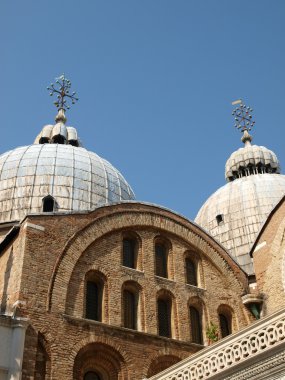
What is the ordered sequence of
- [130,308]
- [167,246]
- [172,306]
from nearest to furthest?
[130,308] < [172,306] < [167,246]

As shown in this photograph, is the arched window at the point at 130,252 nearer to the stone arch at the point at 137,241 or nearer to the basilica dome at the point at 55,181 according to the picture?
the stone arch at the point at 137,241

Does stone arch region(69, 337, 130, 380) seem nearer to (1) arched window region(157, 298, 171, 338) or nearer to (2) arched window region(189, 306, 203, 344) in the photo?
(1) arched window region(157, 298, 171, 338)

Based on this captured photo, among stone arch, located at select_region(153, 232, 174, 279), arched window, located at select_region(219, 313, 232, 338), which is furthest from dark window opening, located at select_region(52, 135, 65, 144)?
arched window, located at select_region(219, 313, 232, 338)

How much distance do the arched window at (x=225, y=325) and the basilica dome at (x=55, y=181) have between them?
27.1ft

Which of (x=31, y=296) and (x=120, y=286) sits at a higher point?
(x=120, y=286)

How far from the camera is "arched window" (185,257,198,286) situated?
65.6ft

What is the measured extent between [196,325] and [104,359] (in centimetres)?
412

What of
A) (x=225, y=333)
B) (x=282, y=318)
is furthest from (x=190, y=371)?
(x=225, y=333)

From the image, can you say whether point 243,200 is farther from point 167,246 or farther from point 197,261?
point 167,246

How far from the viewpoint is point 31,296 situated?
15.4m

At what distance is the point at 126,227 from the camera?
19266 millimetres

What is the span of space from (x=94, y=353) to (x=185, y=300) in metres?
4.26

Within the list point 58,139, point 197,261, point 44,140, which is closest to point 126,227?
point 197,261

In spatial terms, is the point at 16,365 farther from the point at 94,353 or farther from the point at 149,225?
the point at 149,225
